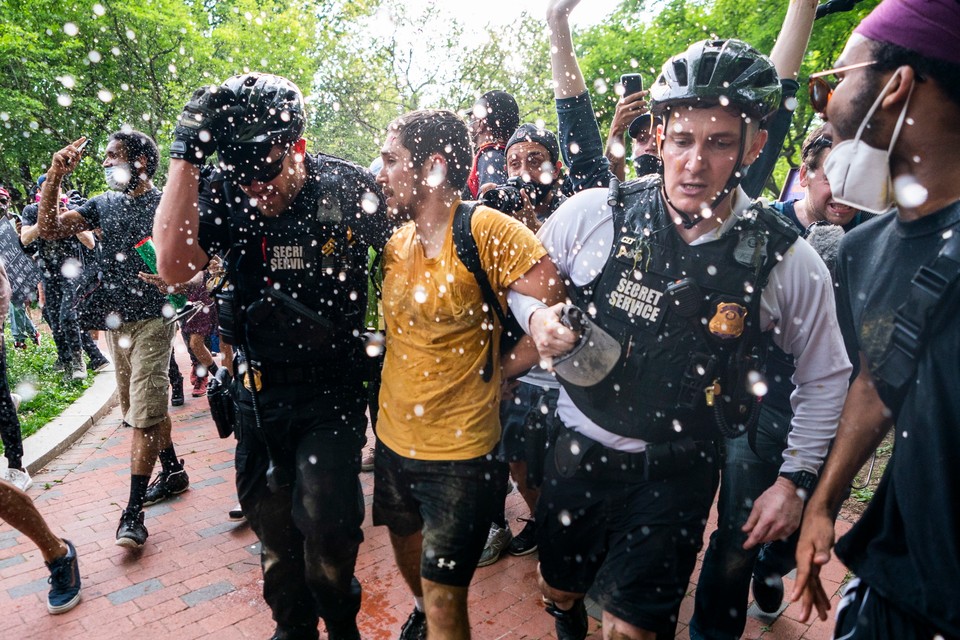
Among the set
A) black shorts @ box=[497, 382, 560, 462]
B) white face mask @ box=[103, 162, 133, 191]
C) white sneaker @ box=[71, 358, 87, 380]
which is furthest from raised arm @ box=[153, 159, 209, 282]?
white sneaker @ box=[71, 358, 87, 380]

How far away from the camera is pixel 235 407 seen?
3137 mm

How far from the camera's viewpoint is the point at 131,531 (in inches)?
168

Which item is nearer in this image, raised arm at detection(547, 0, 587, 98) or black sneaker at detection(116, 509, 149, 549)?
raised arm at detection(547, 0, 587, 98)

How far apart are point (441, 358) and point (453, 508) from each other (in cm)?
62

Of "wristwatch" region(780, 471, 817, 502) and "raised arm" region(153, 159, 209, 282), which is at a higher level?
"raised arm" region(153, 159, 209, 282)

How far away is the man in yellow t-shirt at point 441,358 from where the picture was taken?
105 inches

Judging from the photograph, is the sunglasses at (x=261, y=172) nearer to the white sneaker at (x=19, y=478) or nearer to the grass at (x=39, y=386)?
the white sneaker at (x=19, y=478)

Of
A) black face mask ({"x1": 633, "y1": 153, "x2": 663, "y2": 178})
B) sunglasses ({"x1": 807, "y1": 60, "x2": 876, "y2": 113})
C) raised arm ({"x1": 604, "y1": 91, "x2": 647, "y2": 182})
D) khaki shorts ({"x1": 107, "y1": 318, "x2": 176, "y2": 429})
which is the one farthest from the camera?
khaki shorts ({"x1": 107, "y1": 318, "x2": 176, "y2": 429})

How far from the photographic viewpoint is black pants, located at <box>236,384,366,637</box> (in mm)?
2785

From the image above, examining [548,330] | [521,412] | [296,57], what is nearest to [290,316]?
[548,330]

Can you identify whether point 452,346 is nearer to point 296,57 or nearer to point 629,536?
point 629,536

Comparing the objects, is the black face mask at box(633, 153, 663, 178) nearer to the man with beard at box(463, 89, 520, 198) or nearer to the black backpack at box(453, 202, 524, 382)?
the man with beard at box(463, 89, 520, 198)

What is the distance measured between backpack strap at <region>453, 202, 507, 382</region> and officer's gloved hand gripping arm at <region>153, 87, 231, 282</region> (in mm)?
1057

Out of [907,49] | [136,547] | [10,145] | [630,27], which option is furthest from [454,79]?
[907,49]
